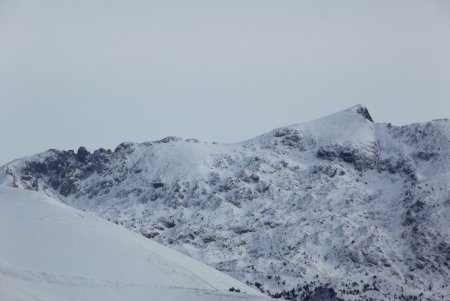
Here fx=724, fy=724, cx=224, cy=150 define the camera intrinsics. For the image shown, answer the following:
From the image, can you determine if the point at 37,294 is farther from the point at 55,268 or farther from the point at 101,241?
the point at 101,241

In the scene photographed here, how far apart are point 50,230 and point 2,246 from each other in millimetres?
12241

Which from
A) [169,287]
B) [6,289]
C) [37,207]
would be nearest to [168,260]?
[169,287]

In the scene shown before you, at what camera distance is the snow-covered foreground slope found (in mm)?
104500

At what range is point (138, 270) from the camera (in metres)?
118

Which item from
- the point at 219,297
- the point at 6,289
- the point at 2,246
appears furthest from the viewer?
the point at 2,246

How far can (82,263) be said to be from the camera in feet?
376

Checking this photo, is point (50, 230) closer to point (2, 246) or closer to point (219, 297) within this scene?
point (2, 246)

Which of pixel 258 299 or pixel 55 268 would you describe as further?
pixel 55 268

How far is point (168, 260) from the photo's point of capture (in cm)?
12950

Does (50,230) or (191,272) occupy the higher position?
(50,230)

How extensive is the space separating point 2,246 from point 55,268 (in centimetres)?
1095

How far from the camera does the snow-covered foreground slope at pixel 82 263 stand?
104 m

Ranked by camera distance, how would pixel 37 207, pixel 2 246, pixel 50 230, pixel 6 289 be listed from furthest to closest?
pixel 37 207 → pixel 50 230 → pixel 2 246 → pixel 6 289

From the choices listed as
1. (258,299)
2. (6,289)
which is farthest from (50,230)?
(258,299)
